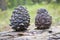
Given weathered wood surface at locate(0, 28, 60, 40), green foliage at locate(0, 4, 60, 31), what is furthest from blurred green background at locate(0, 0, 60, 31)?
weathered wood surface at locate(0, 28, 60, 40)

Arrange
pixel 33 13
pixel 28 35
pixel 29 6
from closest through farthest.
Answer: pixel 28 35 < pixel 33 13 < pixel 29 6

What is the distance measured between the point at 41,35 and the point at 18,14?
2.19 feet

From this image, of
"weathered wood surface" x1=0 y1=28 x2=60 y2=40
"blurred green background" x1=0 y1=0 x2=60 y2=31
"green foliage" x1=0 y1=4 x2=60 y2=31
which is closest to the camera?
"weathered wood surface" x1=0 y1=28 x2=60 y2=40

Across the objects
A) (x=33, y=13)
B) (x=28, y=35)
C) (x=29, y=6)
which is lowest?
(x=28, y=35)

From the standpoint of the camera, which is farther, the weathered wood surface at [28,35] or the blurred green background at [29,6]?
the blurred green background at [29,6]

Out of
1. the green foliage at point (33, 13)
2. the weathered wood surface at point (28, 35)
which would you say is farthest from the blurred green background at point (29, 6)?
the weathered wood surface at point (28, 35)

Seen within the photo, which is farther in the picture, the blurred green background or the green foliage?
the blurred green background

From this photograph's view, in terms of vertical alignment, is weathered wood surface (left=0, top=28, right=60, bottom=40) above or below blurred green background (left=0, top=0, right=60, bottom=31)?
below

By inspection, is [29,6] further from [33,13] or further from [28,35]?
[28,35]

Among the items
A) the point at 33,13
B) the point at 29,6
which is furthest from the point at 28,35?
the point at 29,6

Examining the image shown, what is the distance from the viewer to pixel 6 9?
10547mm

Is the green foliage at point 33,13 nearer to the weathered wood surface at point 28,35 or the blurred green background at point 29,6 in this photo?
the blurred green background at point 29,6

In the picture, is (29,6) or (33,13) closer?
(33,13)

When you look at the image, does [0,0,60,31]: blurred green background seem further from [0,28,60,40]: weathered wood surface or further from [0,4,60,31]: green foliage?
[0,28,60,40]: weathered wood surface
